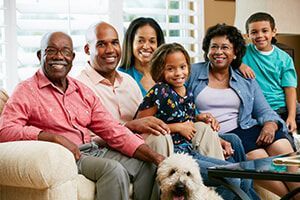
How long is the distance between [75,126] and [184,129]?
1.76 feet

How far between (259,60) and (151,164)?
1.35 metres

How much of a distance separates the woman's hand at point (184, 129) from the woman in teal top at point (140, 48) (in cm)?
53

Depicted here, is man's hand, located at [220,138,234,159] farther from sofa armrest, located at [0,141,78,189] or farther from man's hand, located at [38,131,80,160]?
sofa armrest, located at [0,141,78,189]

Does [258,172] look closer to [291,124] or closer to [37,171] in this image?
[37,171]

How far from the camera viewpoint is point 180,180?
2.43 meters

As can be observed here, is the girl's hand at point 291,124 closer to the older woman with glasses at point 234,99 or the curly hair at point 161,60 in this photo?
the older woman with glasses at point 234,99

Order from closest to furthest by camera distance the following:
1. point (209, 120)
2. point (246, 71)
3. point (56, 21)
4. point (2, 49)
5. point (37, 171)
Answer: point (37, 171) < point (209, 120) < point (246, 71) < point (2, 49) < point (56, 21)

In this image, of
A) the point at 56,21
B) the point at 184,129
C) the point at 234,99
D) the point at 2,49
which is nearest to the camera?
the point at 184,129

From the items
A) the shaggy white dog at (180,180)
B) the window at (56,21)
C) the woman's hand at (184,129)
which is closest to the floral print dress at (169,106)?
the woman's hand at (184,129)

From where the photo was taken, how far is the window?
361cm

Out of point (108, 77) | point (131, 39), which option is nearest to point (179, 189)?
point (108, 77)

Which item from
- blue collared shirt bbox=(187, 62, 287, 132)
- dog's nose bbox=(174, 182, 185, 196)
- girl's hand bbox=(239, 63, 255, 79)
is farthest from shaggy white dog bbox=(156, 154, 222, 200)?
girl's hand bbox=(239, 63, 255, 79)

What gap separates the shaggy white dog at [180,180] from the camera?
7.95 ft

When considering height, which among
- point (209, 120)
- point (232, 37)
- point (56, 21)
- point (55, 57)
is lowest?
point (209, 120)
